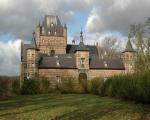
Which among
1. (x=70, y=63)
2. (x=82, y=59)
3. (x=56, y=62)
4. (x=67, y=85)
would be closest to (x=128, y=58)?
(x=82, y=59)

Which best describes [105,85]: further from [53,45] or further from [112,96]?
[53,45]

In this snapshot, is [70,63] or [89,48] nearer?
[70,63]

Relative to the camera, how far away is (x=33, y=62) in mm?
52531

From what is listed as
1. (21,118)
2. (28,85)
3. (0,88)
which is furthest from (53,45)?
(21,118)

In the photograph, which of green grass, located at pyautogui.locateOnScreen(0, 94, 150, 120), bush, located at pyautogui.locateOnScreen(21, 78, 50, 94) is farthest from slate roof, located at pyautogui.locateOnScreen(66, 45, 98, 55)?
green grass, located at pyautogui.locateOnScreen(0, 94, 150, 120)

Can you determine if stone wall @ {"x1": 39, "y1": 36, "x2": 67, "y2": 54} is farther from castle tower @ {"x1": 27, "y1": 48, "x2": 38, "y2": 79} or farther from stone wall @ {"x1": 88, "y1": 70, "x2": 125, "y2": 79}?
castle tower @ {"x1": 27, "y1": 48, "x2": 38, "y2": 79}

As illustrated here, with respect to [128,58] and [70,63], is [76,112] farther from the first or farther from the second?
[128,58]

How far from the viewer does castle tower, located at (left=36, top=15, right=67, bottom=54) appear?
226 feet

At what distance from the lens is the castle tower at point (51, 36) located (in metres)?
68.8

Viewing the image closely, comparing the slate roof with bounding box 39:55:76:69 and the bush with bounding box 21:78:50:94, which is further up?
the slate roof with bounding box 39:55:76:69

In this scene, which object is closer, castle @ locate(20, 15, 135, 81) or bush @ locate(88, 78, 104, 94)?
bush @ locate(88, 78, 104, 94)

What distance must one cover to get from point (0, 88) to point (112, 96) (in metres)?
14.9

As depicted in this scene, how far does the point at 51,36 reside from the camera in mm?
68812

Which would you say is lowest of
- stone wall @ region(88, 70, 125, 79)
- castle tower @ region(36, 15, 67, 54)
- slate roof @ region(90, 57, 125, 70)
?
stone wall @ region(88, 70, 125, 79)
